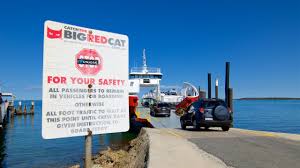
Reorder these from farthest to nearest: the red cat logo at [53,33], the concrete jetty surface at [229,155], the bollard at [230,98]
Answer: the bollard at [230,98] → the concrete jetty surface at [229,155] → the red cat logo at [53,33]

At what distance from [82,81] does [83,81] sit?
0.05 feet

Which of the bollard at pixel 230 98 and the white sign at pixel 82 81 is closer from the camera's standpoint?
the white sign at pixel 82 81

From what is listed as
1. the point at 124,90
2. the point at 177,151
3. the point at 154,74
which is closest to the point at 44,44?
the point at 124,90

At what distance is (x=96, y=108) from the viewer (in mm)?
4344

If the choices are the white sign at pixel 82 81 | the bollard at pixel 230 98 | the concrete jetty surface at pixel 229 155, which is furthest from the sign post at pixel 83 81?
the bollard at pixel 230 98

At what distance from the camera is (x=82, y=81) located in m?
4.20

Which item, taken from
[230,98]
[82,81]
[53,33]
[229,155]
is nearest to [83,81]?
[82,81]

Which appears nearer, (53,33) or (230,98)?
(53,33)

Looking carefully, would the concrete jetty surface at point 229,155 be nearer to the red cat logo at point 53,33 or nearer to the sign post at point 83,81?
the sign post at point 83,81

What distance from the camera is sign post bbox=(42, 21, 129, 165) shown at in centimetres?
392

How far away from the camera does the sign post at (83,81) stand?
12.8 feet

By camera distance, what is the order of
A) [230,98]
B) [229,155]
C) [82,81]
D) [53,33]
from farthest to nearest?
[230,98] → [229,155] → [82,81] → [53,33]

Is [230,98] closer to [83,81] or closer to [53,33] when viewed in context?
[83,81]

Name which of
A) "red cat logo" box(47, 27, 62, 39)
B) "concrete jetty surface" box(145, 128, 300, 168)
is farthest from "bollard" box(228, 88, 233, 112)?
"red cat logo" box(47, 27, 62, 39)
